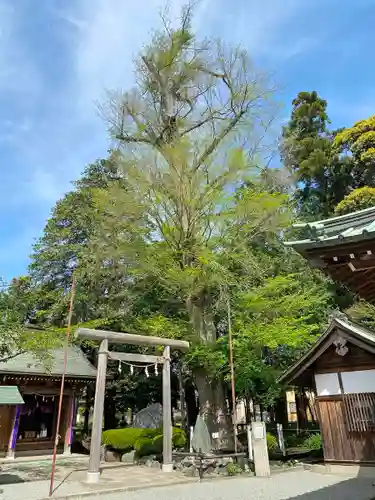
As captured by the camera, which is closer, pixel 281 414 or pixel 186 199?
pixel 186 199

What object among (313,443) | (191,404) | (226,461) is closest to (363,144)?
(313,443)

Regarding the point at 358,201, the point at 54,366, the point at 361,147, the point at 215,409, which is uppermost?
the point at 361,147

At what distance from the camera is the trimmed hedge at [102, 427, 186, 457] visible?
14.3m

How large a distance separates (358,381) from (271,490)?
3.90 meters

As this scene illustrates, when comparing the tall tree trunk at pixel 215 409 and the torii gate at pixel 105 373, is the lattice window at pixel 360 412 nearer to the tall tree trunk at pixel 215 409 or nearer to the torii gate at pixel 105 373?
the torii gate at pixel 105 373

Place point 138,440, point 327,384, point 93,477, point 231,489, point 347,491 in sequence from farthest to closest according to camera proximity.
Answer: point 138,440 → point 327,384 → point 93,477 → point 231,489 → point 347,491

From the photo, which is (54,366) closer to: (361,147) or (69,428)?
(69,428)

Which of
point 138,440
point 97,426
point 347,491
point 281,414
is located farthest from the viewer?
point 281,414

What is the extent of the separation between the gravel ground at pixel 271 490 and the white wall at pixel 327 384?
211 cm

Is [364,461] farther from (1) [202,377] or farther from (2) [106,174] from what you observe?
(2) [106,174]

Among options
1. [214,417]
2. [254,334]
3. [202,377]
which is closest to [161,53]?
[254,334]

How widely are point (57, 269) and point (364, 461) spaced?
18302 millimetres

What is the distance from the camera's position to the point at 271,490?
835 centimetres

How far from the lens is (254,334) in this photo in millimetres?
13281
